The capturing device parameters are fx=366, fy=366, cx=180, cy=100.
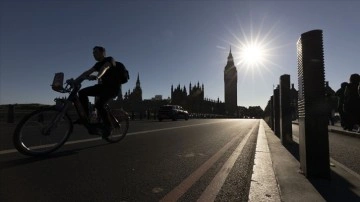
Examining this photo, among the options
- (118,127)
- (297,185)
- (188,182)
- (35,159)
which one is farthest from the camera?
(118,127)

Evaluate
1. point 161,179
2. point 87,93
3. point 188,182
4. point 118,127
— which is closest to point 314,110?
point 188,182

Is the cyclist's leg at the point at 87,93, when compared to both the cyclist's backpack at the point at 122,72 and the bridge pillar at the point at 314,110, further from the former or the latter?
the bridge pillar at the point at 314,110

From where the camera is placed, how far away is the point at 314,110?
398cm

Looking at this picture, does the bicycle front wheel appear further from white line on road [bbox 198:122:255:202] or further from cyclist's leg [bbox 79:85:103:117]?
white line on road [bbox 198:122:255:202]

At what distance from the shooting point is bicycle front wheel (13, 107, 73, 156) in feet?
18.0

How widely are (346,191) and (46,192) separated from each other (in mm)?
2773

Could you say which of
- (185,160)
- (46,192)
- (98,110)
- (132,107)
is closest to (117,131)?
(98,110)

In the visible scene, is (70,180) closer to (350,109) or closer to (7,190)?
(7,190)

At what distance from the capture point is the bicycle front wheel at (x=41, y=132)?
5496 millimetres

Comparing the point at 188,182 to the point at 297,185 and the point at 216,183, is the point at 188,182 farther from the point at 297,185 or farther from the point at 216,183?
the point at 297,185

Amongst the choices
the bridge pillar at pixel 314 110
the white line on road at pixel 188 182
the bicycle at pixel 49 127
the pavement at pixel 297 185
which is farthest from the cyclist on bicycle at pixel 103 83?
the bridge pillar at pixel 314 110

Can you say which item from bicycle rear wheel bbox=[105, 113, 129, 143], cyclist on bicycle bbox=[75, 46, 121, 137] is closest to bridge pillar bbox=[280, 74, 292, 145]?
bicycle rear wheel bbox=[105, 113, 129, 143]

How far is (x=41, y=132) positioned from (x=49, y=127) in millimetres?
145

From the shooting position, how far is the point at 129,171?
4.46m
